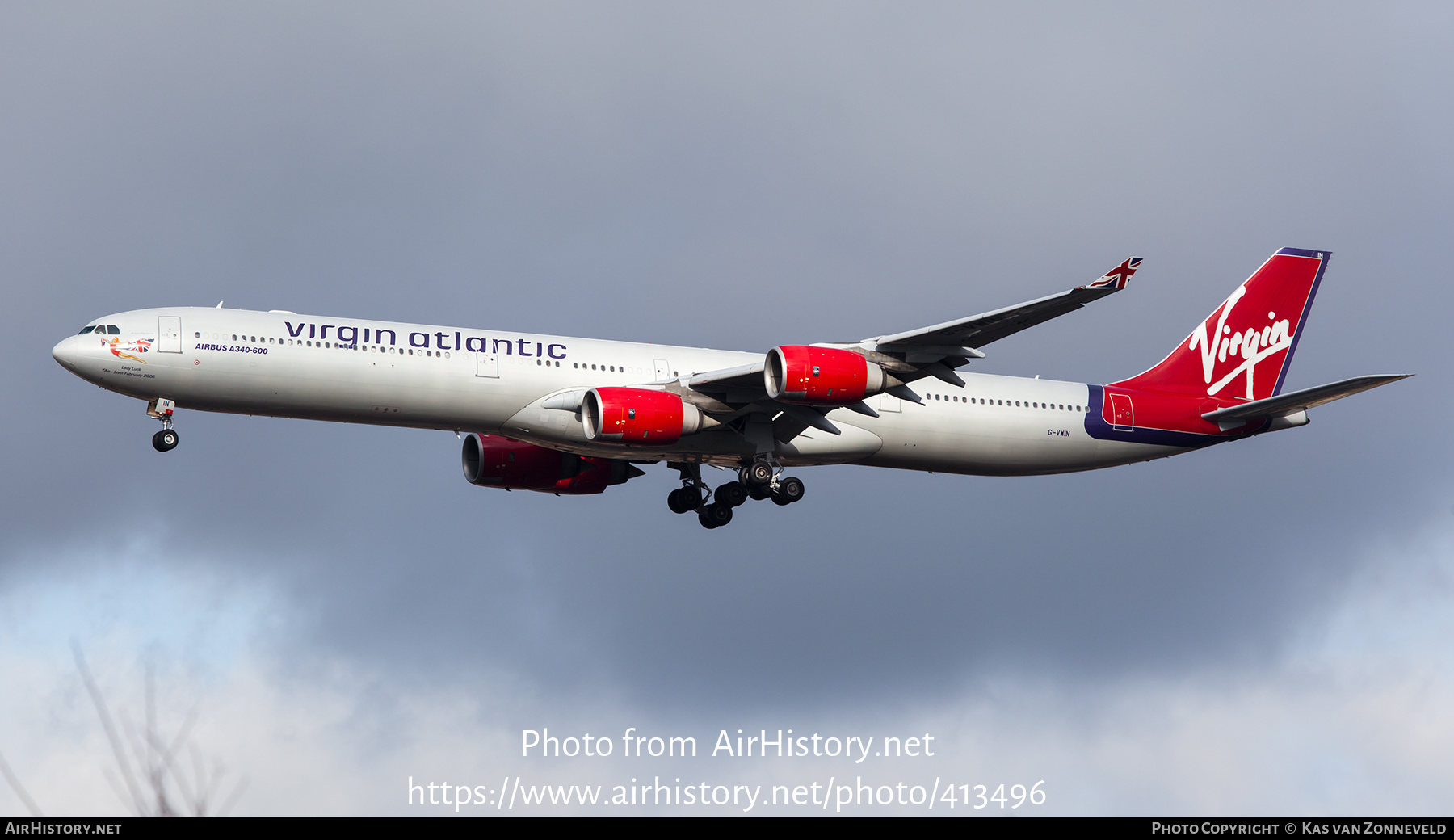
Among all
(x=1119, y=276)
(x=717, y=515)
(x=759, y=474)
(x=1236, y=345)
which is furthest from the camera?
(x=1236, y=345)

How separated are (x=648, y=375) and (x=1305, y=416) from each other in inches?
876

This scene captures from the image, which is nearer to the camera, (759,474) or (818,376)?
(818,376)

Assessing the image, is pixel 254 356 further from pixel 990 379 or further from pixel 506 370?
pixel 990 379

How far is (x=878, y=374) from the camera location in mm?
42438

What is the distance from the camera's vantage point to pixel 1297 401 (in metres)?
47.8

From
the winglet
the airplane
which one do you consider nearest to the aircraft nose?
the airplane

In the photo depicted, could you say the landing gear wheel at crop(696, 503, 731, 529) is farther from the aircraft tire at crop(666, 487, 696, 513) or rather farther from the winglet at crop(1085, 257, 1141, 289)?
the winglet at crop(1085, 257, 1141, 289)

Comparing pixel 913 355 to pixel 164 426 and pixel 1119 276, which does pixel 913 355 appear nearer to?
pixel 1119 276

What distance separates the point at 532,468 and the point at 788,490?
9819 mm

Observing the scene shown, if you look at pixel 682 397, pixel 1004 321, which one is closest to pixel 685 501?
pixel 682 397

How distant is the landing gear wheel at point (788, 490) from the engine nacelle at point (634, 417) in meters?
4.56

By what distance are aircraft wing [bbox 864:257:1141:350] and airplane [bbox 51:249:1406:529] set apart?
0.06 metres

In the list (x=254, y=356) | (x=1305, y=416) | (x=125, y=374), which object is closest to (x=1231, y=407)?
(x=1305, y=416)

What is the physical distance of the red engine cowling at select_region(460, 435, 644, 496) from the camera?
168ft
